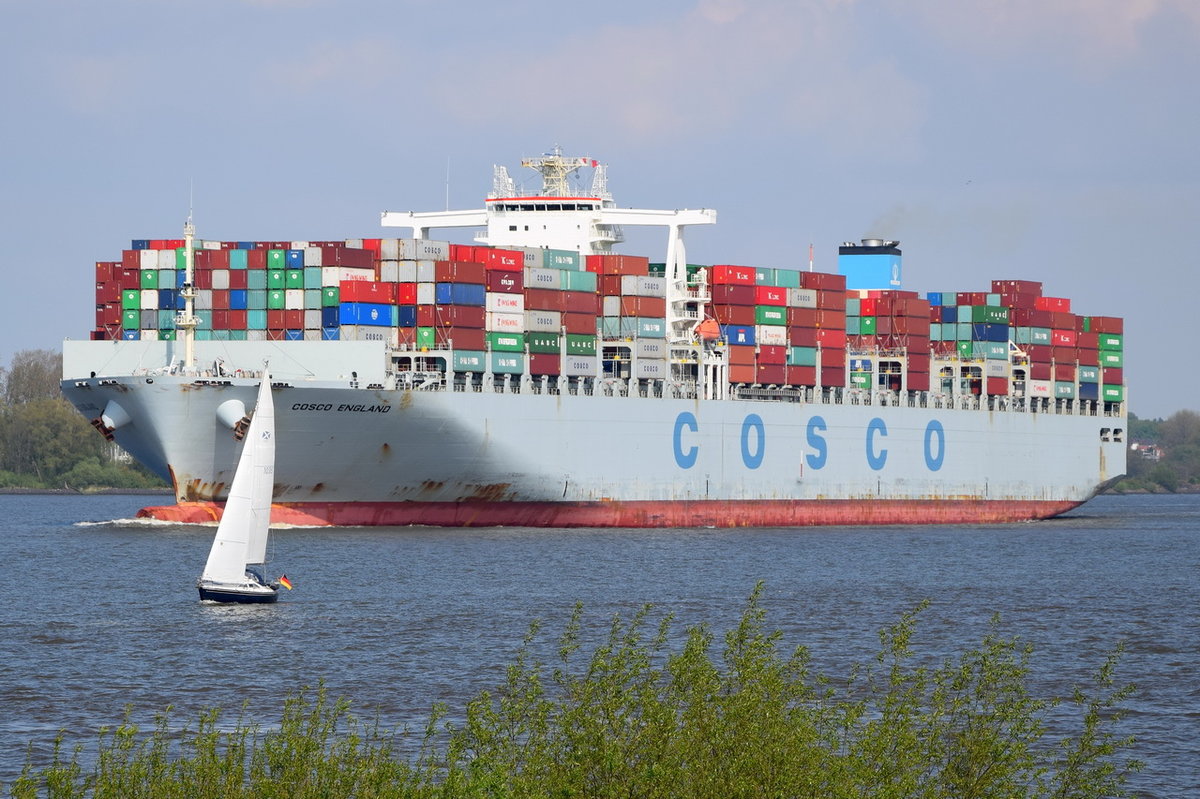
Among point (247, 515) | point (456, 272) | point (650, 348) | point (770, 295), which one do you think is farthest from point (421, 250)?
point (247, 515)

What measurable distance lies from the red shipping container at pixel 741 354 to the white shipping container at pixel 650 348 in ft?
13.6

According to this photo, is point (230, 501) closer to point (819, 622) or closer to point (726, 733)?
point (819, 622)

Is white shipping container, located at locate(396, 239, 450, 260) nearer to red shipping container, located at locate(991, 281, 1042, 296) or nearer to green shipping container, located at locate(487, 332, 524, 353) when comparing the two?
green shipping container, located at locate(487, 332, 524, 353)

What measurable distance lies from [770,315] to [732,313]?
210 centimetres

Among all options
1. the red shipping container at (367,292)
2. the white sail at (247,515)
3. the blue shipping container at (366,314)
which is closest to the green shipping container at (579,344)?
the blue shipping container at (366,314)

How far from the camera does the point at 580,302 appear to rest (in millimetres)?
58156

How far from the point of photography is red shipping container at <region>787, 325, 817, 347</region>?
66.0 metres

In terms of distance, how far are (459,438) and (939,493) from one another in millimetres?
26856

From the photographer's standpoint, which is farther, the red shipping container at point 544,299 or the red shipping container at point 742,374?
the red shipping container at point 742,374

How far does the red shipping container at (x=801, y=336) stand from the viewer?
217 ft

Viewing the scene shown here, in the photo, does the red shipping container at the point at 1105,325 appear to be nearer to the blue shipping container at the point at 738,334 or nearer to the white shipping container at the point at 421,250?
the blue shipping container at the point at 738,334

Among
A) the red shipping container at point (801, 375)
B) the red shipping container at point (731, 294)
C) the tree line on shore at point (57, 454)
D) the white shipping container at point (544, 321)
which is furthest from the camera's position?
the tree line on shore at point (57, 454)

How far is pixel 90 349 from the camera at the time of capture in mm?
53594

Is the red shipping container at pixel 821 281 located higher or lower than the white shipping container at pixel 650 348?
higher
